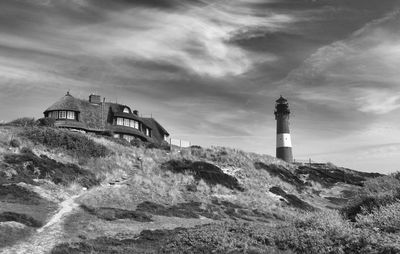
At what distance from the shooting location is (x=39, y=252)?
16.0 metres

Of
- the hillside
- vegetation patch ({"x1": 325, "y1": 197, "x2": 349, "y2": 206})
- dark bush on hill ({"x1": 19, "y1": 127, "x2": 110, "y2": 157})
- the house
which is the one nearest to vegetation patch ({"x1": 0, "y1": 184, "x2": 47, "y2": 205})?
the hillside

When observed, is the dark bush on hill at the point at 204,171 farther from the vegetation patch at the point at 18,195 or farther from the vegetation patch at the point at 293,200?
the vegetation patch at the point at 18,195

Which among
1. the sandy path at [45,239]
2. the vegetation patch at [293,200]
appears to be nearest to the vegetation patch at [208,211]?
the sandy path at [45,239]

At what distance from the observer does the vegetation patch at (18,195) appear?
24448mm

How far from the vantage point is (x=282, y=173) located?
57.6 meters

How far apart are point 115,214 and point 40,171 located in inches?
387

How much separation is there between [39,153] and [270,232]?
27.2 m

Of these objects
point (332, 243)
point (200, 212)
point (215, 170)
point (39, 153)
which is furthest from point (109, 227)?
point (215, 170)

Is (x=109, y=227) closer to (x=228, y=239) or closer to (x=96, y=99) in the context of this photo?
(x=228, y=239)

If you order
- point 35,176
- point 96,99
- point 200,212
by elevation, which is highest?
point 96,99

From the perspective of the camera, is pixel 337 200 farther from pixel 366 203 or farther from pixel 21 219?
pixel 21 219

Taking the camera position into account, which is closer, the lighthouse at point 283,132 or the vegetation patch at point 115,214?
the vegetation patch at point 115,214

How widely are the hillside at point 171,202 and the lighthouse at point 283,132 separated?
13131 mm

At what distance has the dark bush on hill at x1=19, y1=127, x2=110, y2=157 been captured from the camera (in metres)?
39.4
